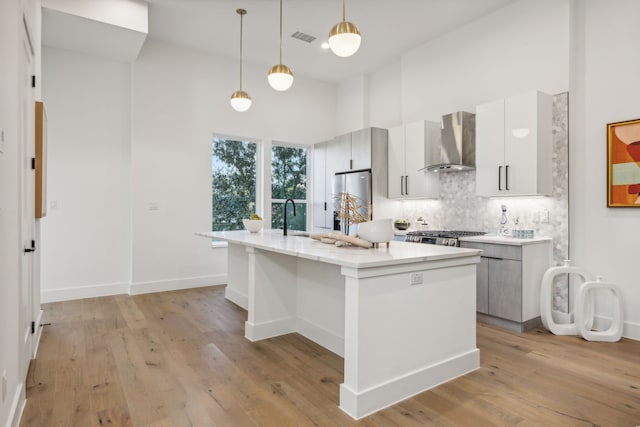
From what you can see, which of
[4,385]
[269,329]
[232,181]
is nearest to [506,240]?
[269,329]

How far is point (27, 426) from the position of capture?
6.45 ft

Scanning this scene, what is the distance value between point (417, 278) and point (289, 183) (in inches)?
173

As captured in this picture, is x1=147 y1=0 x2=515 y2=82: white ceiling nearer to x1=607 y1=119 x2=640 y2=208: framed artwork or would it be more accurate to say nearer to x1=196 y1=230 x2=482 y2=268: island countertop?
x1=607 y1=119 x2=640 y2=208: framed artwork

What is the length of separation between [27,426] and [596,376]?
3460mm

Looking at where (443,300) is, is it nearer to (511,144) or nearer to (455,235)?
(455,235)

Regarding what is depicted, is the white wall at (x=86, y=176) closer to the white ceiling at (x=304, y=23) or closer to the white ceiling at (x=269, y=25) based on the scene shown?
the white ceiling at (x=269, y=25)

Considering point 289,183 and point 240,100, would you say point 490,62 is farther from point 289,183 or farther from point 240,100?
point 289,183

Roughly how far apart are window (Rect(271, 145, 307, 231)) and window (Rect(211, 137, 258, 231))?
36 cm

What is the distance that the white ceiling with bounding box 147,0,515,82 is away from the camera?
4188 mm

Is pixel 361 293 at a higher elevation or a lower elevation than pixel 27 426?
higher

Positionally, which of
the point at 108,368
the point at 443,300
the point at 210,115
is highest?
the point at 210,115

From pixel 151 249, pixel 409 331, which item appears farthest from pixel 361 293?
pixel 151 249

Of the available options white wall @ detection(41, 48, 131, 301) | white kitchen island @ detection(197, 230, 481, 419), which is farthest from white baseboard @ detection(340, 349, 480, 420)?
white wall @ detection(41, 48, 131, 301)

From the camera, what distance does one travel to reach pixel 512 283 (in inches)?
141
